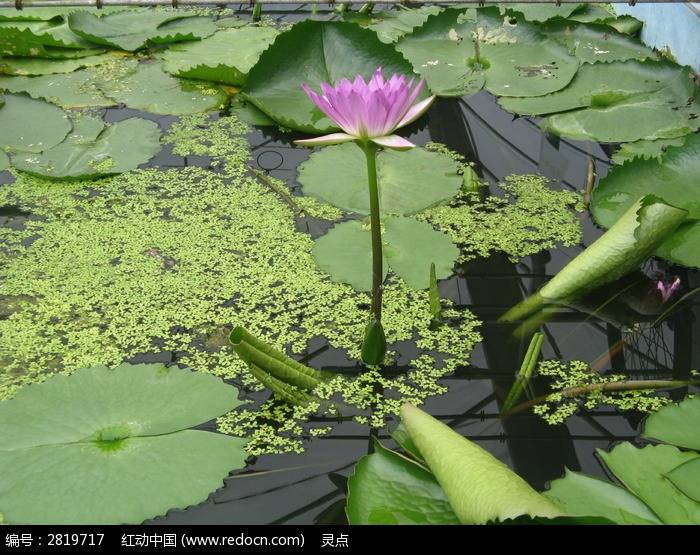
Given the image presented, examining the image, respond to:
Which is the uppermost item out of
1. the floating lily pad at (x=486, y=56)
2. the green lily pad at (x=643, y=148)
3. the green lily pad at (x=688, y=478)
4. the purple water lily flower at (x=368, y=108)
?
the purple water lily flower at (x=368, y=108)

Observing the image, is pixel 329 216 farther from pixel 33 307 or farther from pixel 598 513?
pixel 598 513

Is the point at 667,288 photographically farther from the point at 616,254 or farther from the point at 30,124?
the point at 30,124

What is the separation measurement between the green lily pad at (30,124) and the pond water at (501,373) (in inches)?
12.3

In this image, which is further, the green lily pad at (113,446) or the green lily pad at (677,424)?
the green lily pad at (677,424)

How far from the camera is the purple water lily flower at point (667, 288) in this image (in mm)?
1870

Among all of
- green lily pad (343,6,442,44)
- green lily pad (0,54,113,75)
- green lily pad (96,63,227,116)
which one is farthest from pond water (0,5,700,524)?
green lily pad (343,6,442,44)

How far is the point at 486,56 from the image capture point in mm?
2805

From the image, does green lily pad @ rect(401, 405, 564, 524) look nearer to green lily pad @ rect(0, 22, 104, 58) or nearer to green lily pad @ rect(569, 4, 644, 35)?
green lily pad @ rect(0, 22, 104, 58)

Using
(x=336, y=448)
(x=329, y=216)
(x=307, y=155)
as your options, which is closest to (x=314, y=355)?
(x=336, y=448)

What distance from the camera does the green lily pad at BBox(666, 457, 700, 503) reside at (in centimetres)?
130

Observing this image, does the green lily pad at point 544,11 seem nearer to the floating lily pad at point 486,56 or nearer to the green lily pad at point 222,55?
the floating lily pad at point 486,56

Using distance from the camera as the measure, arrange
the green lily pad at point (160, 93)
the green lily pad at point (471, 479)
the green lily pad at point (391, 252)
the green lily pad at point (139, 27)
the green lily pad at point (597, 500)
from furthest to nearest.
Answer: the green lily pad at point (139, 27) < the green lily pad at point (160, 93) < the green lily pad at point (391, 252) < the green lily pad at point (597, 500) < the green lily pad at point (471, 479)

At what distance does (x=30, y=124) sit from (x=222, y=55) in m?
0.73

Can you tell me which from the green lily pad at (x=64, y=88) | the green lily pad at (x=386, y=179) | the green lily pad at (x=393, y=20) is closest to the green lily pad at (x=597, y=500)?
the green lily pad at (x=386, y=179)
